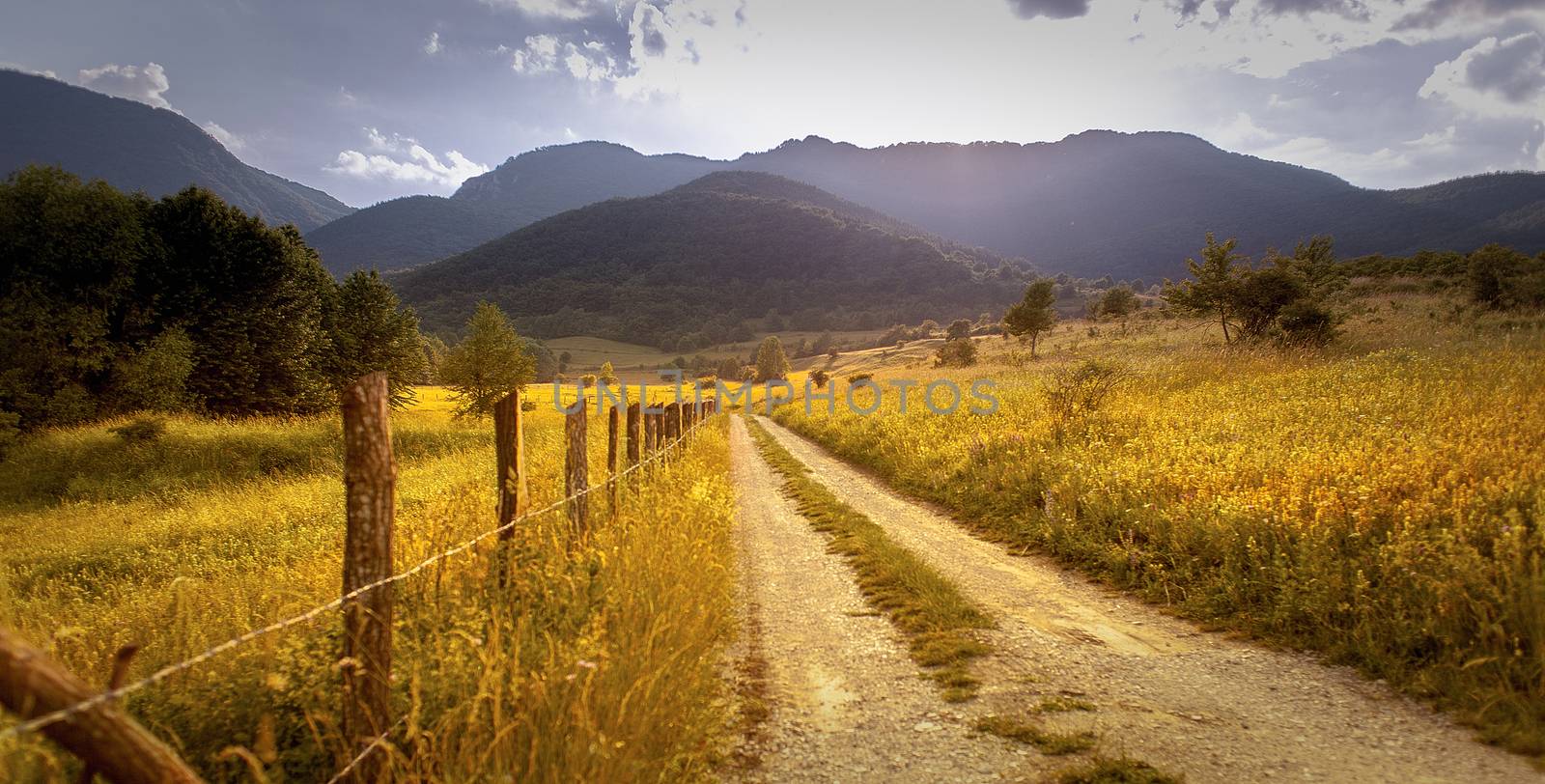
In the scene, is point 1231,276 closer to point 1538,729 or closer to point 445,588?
point 1538,729

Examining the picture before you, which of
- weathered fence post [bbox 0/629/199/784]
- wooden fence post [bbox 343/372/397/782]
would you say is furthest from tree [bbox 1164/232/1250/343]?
weathered fence post [bbox 0/629/199/784]

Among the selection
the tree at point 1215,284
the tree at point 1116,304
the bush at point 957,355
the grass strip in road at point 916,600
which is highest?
the tree at point 1116,304

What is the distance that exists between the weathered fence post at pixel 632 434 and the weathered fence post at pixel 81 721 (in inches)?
257

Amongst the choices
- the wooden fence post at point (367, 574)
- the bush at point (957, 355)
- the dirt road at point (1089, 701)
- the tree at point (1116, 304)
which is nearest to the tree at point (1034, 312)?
the bush at point (957, 355)

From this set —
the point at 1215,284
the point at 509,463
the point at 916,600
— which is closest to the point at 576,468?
the point at 509,463

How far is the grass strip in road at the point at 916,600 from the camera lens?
15.8 feet

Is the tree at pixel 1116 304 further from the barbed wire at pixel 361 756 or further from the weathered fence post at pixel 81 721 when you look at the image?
the weathered fence post at pixel 81 721

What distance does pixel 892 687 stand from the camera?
4.50 meters

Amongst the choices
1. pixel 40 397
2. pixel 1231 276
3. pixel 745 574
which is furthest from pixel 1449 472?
pixel 40 397

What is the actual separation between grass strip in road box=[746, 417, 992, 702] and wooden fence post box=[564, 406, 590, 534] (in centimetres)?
317

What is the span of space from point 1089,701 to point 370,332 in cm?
4160

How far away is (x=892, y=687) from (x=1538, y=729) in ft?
11.7

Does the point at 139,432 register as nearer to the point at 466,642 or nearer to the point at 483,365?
the point at 483,365

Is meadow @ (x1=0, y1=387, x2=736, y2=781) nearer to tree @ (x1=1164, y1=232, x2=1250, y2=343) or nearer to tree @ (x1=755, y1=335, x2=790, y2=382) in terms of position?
tree @ (x1=1164, y1=232, x2=1250, y2=343)
